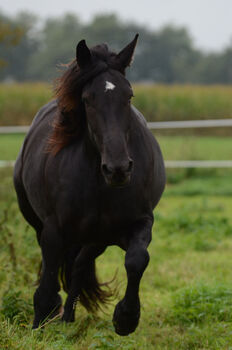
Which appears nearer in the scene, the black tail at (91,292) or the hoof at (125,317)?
the hoof at (125,317)

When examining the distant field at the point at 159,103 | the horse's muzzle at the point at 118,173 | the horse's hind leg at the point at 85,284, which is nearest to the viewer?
the horse's muzzle at the point at 118,173

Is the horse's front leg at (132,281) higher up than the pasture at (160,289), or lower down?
higher up

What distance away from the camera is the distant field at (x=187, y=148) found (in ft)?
40.5

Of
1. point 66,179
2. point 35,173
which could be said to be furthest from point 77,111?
point 35,173

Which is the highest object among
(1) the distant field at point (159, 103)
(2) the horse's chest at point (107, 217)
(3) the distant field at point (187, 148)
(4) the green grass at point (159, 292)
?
(2) the horse's chest at point (107, 217)

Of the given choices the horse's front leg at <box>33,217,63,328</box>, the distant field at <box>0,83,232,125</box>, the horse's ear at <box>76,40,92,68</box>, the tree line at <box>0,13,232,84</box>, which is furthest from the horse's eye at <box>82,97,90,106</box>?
the tree line at <box>0,13,232,84</box>

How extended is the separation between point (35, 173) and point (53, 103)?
34.2 inches

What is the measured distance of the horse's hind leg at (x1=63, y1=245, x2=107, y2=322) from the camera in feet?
13.6

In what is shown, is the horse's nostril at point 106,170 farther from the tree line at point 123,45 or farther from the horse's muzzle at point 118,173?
the tree line at point 123,45

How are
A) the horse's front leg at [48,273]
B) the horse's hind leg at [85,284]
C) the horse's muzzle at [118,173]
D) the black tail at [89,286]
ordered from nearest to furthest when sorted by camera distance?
the horse's muzzle at [118,173], the horse's front leg at [48,273], the horse's hind leg at [85,284], the black tail at [89,286]

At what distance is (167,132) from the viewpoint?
50.1 feet

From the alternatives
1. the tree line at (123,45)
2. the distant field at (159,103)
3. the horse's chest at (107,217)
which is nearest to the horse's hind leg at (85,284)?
the horse's chest at (107,217)

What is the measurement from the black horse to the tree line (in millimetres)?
61073

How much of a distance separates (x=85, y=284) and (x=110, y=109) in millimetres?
1718
